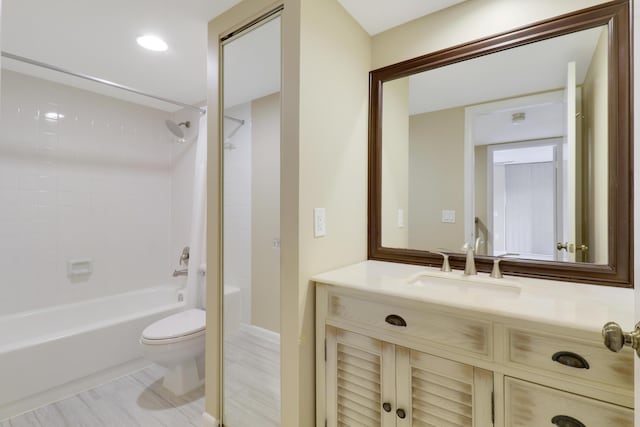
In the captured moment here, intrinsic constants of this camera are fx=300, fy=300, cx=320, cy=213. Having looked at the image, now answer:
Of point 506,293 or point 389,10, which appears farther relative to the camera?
point 389,10

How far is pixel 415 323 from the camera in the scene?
3.72 ft

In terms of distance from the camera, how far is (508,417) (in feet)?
3.12

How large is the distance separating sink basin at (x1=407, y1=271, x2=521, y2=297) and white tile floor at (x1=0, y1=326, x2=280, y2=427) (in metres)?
0.78

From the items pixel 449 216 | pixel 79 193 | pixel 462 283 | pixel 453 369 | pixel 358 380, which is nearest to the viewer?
pixel 453 369

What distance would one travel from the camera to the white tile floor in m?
1.52

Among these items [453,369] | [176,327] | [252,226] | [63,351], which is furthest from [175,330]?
[453,369]

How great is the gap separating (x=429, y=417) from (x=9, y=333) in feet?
9.84

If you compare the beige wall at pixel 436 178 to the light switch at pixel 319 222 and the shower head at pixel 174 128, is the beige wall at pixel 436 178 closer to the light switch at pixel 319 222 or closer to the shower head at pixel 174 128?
the light switch at pixel 319 222

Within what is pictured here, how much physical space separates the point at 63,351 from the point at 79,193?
1382mm

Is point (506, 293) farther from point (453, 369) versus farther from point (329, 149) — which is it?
point (329, 149)

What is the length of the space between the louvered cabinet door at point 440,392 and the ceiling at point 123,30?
5.53ft

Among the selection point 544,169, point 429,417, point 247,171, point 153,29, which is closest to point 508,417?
point 429,417

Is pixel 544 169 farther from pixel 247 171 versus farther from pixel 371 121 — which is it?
pixel 247 171

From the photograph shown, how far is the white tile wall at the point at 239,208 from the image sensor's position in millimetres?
1655
